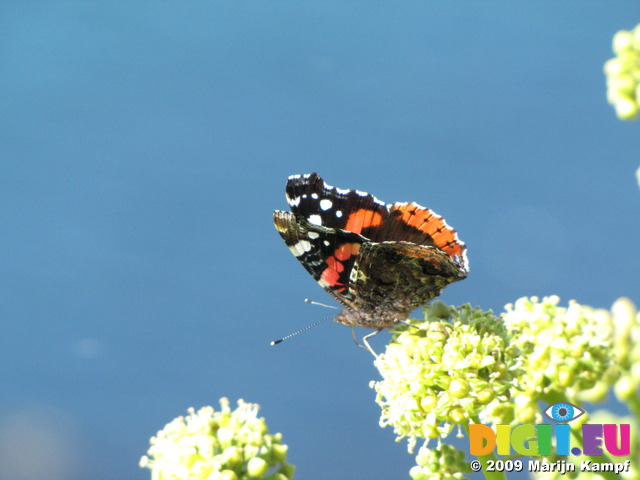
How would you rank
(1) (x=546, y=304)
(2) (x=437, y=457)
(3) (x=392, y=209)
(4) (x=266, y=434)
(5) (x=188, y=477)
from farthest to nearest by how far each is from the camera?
1. (3) (x=392, y=209)
2. (2) (x=437, y=457)
3. (1) (x=546, y=304)
4. (4) (x=266, y=434)
5. (5) (x=188, y=477)

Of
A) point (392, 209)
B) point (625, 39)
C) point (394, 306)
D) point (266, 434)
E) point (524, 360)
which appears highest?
point (392, 209)

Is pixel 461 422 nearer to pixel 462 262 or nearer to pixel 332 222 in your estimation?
pixel 462 262

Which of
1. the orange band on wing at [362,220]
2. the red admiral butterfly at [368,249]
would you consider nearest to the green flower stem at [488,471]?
the red admiral butterfly at [368,249]

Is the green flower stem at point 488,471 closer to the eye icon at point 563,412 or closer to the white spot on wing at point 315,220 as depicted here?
the eye icon at point 563,412

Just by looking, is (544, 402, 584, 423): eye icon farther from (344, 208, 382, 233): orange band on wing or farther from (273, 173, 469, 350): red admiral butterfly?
(344, 208, 382, 233): orange band on wing

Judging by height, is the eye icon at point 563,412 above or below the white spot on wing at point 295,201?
below

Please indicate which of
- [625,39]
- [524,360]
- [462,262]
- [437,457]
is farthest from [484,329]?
[625,39]

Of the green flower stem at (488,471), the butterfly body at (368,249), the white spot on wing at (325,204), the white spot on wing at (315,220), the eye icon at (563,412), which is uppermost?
the white spot on wing at (325,204)

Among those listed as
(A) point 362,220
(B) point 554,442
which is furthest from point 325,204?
(B) point 554,442
